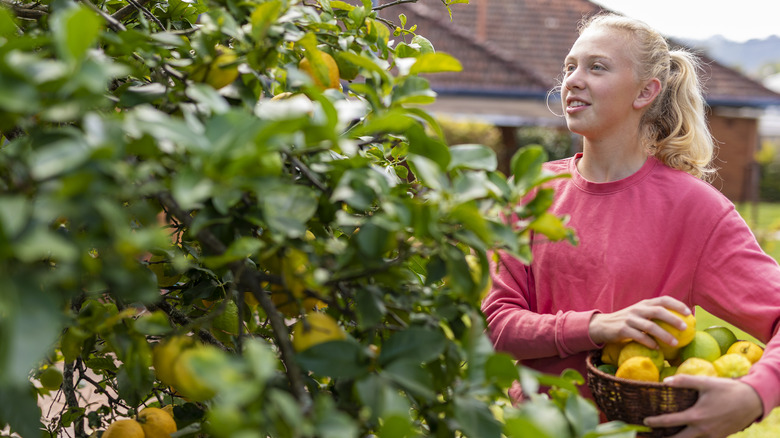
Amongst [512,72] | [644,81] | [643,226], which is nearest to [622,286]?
[643,226]

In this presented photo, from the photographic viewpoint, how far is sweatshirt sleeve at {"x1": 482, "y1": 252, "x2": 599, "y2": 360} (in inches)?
69.9

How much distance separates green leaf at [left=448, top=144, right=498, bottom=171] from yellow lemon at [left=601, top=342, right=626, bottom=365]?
830 mm

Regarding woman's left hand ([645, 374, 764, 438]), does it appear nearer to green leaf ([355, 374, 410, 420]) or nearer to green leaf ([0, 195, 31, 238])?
green leaf ([355, 374, 410, 420])

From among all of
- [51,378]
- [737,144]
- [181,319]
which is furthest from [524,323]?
[737,144]

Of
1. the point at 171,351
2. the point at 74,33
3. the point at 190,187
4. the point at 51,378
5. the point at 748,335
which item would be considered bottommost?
the point at 748,335

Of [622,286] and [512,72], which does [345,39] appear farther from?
[512,72]

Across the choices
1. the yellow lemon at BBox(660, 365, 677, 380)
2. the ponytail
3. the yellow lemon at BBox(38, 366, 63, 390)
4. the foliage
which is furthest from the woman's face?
the yellow lemon at BBox(38, 366, 63, 390)

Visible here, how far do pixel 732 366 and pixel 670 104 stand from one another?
0.96 m

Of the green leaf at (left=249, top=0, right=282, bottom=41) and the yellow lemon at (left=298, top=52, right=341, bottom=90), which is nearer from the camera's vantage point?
the green leaf at (left=249, top=0, right=282, bottom=41)

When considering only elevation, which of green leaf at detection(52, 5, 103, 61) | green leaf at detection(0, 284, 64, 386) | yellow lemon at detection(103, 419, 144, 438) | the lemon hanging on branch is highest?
green leaf at detection(52, 5, 103, 61)

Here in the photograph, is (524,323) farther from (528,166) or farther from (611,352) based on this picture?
(528,166)

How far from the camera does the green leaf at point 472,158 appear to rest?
998 millimetres

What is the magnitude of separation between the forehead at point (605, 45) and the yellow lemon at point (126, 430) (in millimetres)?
1444

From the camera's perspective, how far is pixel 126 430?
1360mm
